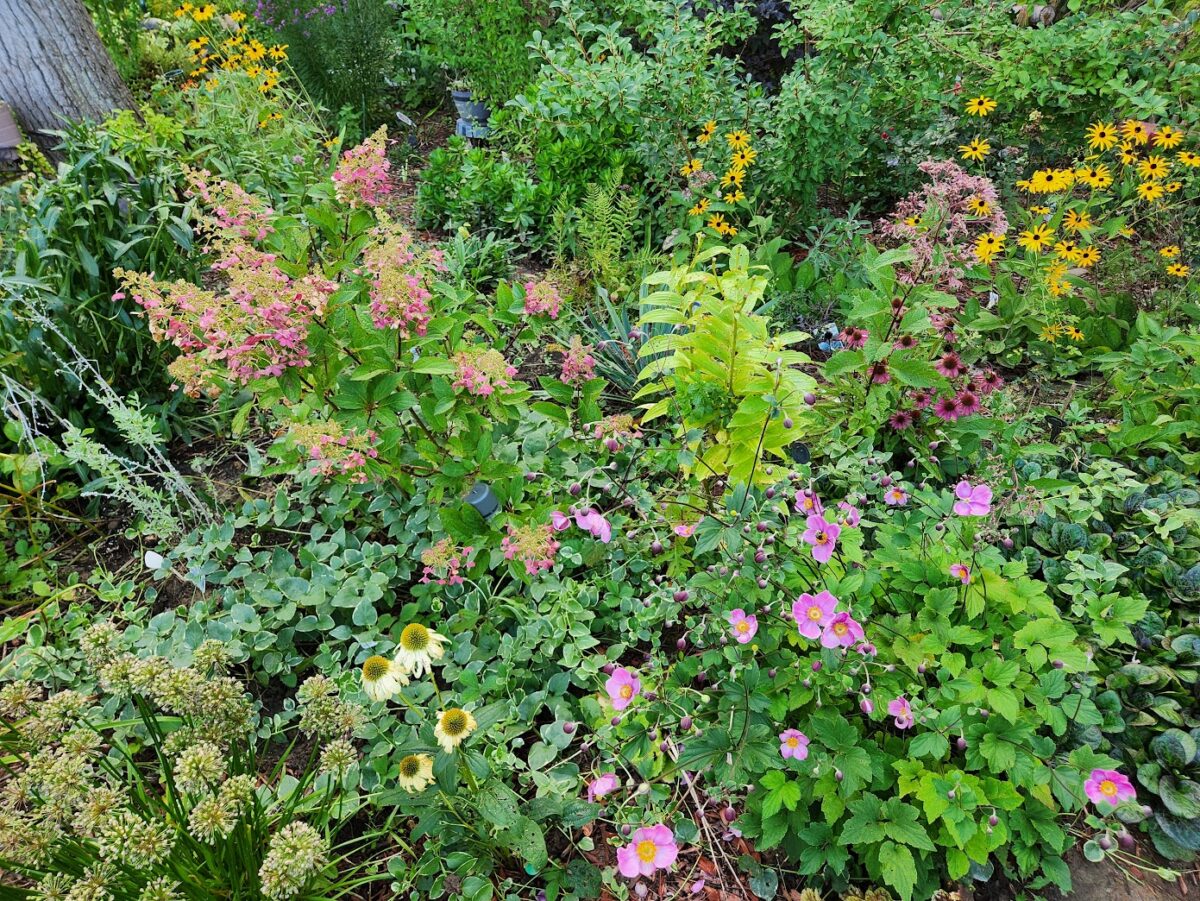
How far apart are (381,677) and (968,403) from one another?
1.80 metres

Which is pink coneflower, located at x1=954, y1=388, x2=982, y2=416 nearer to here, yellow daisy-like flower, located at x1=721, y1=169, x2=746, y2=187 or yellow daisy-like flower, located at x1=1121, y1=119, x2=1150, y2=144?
yellow daisy-like flower, located at x1=721, y1=169, x2=746, y2=187

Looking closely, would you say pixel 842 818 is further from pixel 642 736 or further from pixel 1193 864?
pixel 1193 864

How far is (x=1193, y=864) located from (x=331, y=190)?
9.67ft

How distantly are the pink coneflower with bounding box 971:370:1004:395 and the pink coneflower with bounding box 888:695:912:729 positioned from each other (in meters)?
1.14

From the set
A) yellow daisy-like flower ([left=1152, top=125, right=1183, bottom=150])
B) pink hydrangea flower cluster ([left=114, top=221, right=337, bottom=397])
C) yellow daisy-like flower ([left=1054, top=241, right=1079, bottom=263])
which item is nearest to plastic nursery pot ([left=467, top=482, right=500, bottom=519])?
pink hydrangea flower cluster ([left=114, top=221, right=337, bottom=397])

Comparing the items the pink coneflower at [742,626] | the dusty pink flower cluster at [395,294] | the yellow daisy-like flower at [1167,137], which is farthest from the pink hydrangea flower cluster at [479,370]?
the yellow daisy-like flower at [1167,137]

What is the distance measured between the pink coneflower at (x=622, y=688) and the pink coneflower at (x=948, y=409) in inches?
49.7

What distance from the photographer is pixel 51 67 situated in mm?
3771

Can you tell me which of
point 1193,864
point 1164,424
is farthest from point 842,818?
point 1164,424

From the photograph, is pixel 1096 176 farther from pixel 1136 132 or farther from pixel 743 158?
pixel 743 158

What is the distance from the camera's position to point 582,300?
3182 millimetres

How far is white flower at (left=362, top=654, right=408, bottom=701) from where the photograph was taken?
4.27 ft

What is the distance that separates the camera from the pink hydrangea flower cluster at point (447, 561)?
1.73 m

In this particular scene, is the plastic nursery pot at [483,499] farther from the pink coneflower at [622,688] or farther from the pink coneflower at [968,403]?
the pink coneflower at [968,403]
